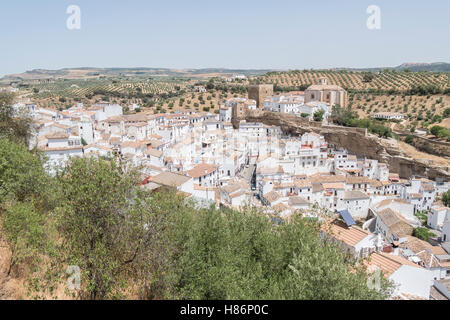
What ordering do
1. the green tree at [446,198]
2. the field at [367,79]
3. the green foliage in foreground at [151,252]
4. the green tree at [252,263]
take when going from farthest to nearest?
the field at [367,79] < the green tree at [446,198] < the green foliage in foreground at [151,252] < the green tree at [252,263]

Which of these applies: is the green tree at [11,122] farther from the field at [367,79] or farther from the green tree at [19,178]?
the field at [367,79]

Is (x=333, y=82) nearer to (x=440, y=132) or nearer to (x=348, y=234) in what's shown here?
(x=440, y=132)

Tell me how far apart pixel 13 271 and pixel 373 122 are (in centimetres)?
4325

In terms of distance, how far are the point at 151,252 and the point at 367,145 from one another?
114 feet

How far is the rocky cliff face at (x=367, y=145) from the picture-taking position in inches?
1336

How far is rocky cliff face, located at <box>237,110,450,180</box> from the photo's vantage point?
33938mm

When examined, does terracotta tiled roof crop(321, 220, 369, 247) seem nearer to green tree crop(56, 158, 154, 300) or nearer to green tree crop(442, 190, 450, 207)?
green tree crop(56, 158, 154, 300)

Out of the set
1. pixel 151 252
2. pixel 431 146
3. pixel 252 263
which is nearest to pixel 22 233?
pixel 151 252

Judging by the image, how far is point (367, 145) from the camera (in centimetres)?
3759

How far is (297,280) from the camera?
707cm

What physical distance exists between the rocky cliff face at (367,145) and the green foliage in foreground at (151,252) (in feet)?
98.0

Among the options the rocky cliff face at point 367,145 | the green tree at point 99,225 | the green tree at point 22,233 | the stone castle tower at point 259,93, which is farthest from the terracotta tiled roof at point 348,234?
the stone castle tower at point 259,93
